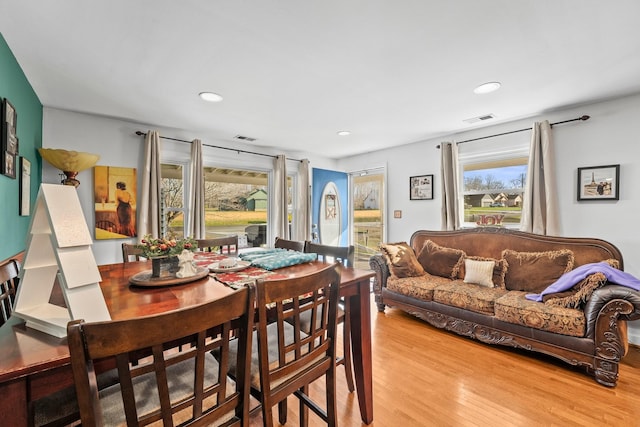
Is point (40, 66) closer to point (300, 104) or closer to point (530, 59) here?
point (300, 104)

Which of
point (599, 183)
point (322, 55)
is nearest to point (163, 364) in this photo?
point (322, 55)

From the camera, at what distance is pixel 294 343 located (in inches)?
48.1

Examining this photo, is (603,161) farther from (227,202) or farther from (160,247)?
(227,202)

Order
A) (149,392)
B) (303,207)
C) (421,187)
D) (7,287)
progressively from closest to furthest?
(149,392), (7,287), (421,187), (303,207)

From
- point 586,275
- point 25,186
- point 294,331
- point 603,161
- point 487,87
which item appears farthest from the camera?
point 603,161

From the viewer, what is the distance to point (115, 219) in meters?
3.23

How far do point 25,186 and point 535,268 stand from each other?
4640 millimetres

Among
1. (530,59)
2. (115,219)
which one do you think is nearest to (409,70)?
(530,59)

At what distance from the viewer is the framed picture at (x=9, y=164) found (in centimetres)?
177

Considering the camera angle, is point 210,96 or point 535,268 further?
point 535,268

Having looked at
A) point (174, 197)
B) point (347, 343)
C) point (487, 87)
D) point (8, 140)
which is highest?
point (487, 87)

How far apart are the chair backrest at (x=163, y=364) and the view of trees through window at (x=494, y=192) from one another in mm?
3692

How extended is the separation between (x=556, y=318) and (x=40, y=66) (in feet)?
14.4

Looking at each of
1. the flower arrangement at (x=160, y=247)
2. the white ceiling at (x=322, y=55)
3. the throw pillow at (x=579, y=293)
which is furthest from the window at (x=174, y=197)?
the throw pillow at (x=579, y=293)
